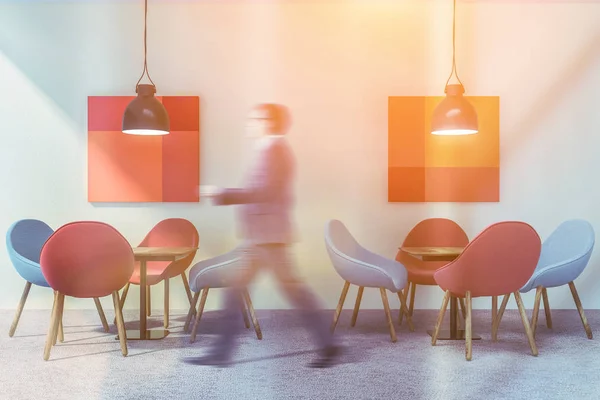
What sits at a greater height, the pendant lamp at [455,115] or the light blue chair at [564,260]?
the pendant lamp at [455,115]

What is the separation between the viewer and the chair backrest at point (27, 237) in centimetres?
426

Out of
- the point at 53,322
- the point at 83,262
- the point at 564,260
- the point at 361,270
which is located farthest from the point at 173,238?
Answer: the point at 564,260

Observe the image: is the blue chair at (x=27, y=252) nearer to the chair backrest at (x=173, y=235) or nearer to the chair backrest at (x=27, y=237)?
the chair backrest at (x=27, y=237)

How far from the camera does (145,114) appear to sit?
14.3 ft

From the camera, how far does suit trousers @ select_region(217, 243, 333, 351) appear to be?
3254 millimetres

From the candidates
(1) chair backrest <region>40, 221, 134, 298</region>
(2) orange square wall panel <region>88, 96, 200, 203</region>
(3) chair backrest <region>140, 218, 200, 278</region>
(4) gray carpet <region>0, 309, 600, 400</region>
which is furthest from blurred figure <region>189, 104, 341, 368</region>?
(2) orange square wall panel <region>88, 96, 200, 203</region>

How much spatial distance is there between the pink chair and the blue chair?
1.16 feet

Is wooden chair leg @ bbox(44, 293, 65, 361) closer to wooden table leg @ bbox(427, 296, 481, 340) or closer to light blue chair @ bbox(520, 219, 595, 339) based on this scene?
wooden table leg @ bbox(427, 296, 481, 340)

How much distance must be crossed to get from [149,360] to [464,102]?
3.22 m

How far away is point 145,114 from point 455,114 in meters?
2.59

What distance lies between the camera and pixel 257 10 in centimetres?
539

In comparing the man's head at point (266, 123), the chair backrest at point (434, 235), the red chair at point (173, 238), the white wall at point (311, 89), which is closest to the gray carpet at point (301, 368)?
the red chair at point (173, 238)

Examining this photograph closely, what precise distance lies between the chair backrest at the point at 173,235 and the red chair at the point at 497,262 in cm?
246

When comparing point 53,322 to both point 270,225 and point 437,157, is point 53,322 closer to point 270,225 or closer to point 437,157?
point 270,225
